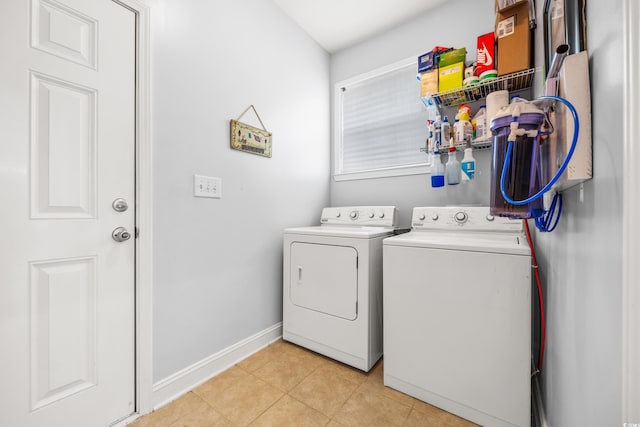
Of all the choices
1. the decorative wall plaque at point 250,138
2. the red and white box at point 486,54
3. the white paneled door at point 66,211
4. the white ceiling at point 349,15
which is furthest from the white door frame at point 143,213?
the red and white box at point 486,54

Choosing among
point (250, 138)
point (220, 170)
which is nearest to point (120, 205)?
point (220, 170)

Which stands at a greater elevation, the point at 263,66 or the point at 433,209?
the point at 263,66

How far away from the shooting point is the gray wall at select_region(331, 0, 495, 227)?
1840 millimetres

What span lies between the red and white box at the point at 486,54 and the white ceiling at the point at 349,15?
646 millimetres

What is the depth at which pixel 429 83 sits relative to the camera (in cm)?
181

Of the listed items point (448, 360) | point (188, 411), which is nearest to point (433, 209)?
point (448, 360)

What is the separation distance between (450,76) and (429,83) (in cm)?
13

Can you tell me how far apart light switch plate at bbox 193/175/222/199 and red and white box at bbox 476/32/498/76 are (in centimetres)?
181

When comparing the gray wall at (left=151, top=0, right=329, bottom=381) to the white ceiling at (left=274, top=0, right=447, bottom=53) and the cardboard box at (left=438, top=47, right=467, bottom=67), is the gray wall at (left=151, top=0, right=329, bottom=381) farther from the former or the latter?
the cardboard box at (left=438, top=47, right=467, bottom=67)

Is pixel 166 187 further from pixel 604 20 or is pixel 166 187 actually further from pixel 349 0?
pixel 349 0

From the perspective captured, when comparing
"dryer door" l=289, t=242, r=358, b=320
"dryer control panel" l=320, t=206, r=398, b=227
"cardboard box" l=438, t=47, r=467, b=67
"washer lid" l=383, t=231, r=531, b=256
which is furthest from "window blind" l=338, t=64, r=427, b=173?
"dryer door" l=289, t=242, r=358, b=320

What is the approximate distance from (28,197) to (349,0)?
7.45 ft

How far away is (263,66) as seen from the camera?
1.88 m

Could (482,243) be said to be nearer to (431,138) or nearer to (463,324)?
(463,324)
